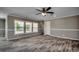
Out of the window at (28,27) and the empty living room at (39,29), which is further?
the window at (28,27)

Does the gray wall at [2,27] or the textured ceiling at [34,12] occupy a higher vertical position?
the textured ceiling at [34,12]

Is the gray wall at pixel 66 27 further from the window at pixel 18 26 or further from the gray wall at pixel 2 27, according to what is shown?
the gray wall at pixel 2 27

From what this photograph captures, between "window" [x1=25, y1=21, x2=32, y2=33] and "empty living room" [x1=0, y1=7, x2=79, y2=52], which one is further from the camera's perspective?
"window" [x1=25, y1=21, x2=32, y2=33]

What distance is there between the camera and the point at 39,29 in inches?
87.4

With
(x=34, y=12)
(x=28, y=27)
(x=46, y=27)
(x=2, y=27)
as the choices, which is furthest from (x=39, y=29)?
(x=2, y=27)

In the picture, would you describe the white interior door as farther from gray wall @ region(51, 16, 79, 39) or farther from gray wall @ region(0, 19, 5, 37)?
gray wall @ region(0, 19, 5, 37)

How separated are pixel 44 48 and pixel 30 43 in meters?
0.36

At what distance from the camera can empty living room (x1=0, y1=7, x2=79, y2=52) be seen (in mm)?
2031

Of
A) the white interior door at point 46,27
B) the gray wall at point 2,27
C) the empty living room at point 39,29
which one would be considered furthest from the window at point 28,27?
the gray wall at point 2,27

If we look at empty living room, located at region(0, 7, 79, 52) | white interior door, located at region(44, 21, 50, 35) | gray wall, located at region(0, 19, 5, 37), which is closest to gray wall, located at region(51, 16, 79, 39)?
empty living room, located at region(0, 7, 79, 52)

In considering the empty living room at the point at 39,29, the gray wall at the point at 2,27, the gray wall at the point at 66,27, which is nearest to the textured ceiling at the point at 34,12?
the empty living room at the point at 39,29

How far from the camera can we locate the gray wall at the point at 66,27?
6.81 ft
